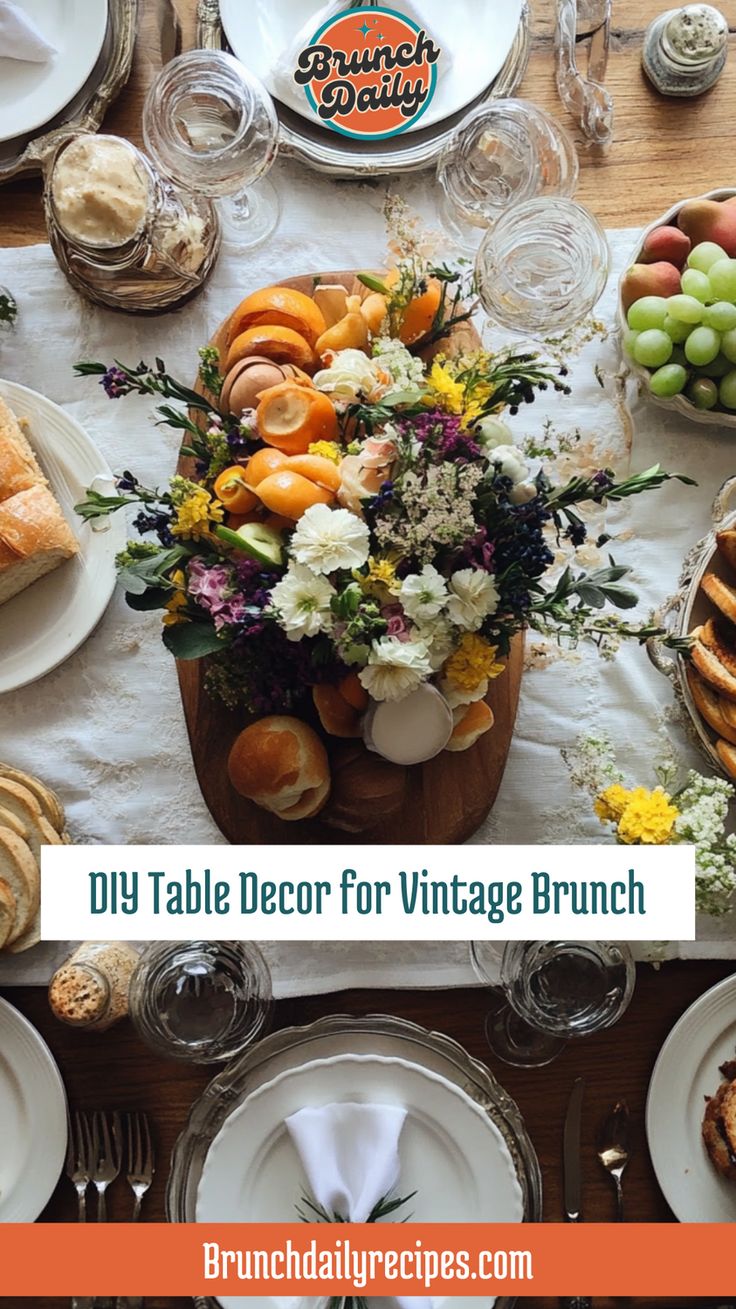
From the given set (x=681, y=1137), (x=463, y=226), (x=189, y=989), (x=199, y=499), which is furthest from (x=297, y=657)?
(x=681, y=1137)

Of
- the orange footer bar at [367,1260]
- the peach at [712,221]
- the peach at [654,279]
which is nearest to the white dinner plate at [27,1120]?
the orange footer bar at [367,1260]

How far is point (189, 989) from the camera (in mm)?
1309

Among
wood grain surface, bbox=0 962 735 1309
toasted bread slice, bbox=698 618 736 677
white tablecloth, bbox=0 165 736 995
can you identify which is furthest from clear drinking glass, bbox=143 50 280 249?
wood grain surface, bbox=0 962 735 1309

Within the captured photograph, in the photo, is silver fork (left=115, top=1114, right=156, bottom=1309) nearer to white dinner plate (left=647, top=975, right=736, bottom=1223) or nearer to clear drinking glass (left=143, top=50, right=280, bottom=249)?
white dinner plate (left=647, top=975, right=736, bottom=1223)

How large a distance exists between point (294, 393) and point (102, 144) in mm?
454

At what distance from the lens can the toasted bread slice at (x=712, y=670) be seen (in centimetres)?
130

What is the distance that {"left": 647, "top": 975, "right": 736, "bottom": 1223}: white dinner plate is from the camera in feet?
4.47

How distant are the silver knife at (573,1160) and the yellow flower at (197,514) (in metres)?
0.84

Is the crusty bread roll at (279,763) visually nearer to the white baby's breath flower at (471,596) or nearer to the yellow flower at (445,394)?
the white baby's breath flower at (471,596)

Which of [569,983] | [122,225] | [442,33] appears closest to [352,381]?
[122,225]

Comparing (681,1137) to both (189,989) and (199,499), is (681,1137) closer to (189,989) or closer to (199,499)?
(189,989)

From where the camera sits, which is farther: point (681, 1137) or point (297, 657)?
point (681, 1137)

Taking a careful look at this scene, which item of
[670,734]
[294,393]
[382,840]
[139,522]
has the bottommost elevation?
[382,840]

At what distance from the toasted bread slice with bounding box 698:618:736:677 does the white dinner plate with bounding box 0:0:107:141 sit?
1.06 meters
